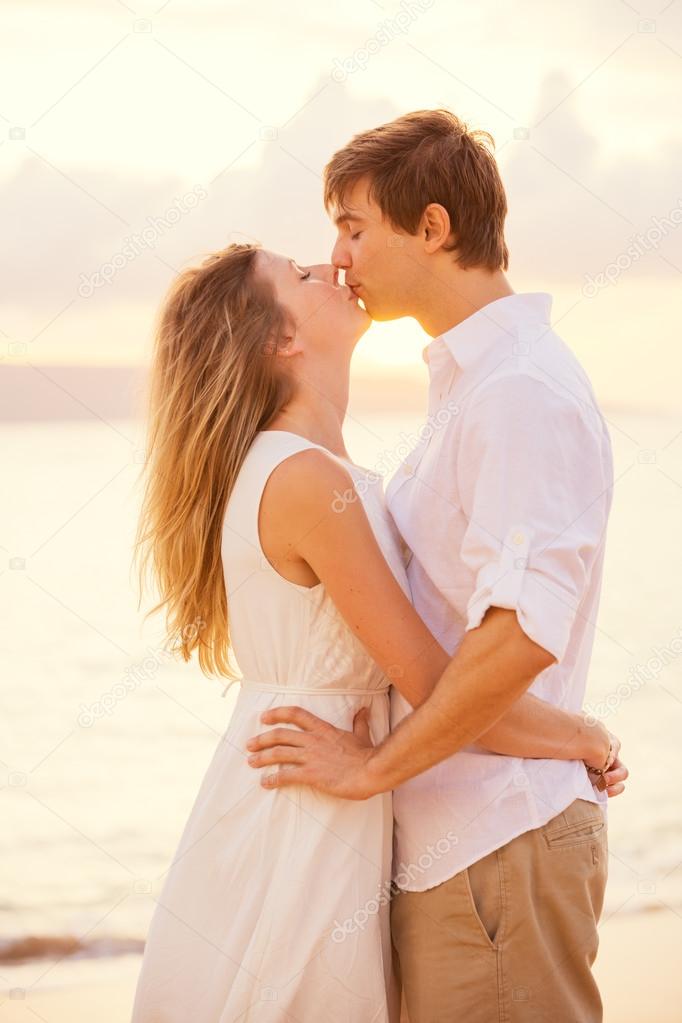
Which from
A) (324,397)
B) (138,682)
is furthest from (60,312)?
(324,397)

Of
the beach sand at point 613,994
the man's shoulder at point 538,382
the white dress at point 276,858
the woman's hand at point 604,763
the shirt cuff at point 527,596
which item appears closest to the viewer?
the shirt cuff at point 527,596

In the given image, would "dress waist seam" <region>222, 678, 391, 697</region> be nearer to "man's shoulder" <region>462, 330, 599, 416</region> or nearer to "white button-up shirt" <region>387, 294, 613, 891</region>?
"white button-up shirt" <region>387, 294, 613, 891</region>

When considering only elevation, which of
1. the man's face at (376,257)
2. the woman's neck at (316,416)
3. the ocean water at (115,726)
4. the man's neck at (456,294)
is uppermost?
the ocean water at (115,726)

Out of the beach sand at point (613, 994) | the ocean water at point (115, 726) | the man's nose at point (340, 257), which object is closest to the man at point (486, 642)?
the man's nose at point (340, 257)

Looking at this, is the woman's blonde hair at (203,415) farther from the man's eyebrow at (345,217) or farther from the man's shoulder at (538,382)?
the man's shoulder at (538,382)

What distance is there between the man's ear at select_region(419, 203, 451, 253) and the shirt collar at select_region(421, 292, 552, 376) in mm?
172

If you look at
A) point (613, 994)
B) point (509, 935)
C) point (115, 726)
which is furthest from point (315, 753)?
point (115, 726)

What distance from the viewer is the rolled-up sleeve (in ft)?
5.66

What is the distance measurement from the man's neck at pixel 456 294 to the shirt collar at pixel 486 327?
0.05m

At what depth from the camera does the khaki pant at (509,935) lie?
191 cm

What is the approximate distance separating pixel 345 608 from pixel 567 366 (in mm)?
533

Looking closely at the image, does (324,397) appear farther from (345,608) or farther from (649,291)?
(649,291)

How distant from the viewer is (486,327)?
2051mm

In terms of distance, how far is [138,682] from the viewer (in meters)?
8.50
